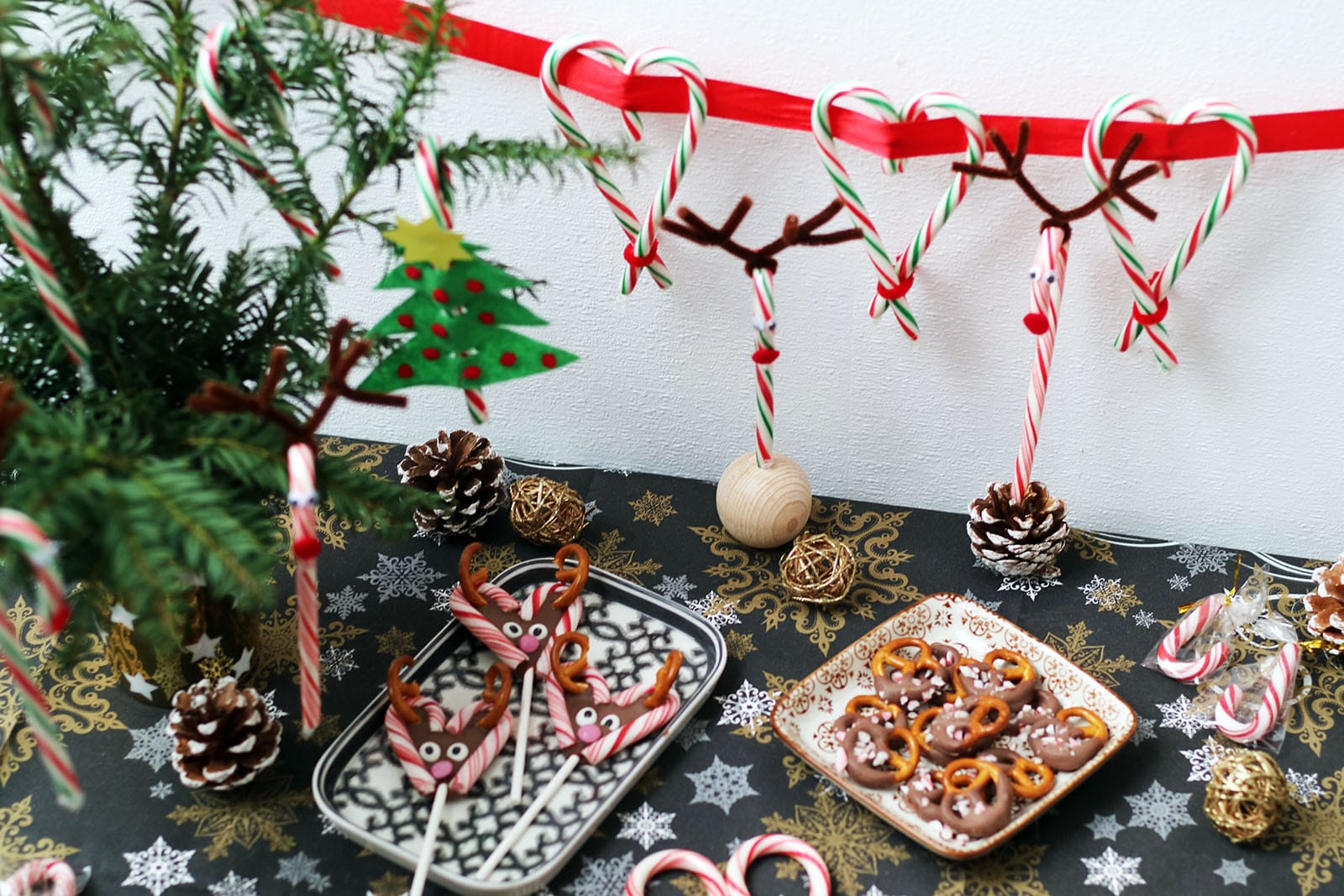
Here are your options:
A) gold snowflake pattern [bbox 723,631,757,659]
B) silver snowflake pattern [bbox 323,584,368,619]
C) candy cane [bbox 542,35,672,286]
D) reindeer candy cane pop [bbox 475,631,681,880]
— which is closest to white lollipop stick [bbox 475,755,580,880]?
reindeer candy cane pop [bbox 475,631,681,880]

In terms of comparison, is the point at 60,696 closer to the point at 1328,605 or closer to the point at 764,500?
the point at 764,500

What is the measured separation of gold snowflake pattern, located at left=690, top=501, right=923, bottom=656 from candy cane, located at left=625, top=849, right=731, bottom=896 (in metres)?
0.28

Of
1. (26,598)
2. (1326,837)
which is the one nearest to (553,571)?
(26,598)

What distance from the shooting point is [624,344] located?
1346 mm

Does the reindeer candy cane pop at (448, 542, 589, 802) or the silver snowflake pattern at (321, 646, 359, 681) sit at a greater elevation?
the reindeer candy cane pop at (448, 542, 589, 802)

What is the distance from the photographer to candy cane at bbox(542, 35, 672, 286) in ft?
3.66

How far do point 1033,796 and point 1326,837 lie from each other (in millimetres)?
259

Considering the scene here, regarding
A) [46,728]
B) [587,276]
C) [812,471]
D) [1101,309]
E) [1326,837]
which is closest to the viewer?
[46,728]

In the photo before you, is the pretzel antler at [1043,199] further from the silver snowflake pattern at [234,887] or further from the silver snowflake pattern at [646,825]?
the silver snowflake pattern at [234,887]

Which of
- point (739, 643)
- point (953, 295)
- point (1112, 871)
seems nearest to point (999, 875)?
point (1112, 871)

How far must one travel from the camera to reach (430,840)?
39.2 inches

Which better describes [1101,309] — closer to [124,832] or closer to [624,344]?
[624,344]

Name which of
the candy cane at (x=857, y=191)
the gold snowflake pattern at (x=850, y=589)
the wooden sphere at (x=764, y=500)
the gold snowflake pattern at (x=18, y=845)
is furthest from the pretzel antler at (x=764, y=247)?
the gold snowflake pattern at (x=18, y=845)

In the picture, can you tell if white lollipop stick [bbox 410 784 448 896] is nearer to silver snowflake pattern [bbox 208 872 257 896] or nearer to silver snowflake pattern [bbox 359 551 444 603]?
silver snowflake pattern [bbox 208 872 257 896]
